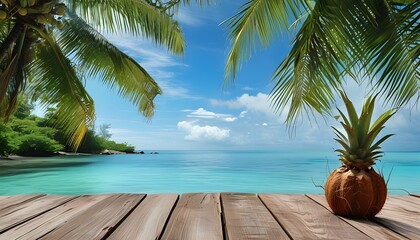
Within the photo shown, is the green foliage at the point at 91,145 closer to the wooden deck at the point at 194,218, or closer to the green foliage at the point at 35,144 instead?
the green foliage at the point at 35,144

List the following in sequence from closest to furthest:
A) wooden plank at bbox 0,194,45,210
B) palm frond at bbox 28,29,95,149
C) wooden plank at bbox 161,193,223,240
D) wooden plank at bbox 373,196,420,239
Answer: wooden plank at bbox 161,193,223,240
wooden plank at bbox 373,196,420,239
wooden plank at bbox 0,194,45,210
palm frond at bbox 28,29,95,149

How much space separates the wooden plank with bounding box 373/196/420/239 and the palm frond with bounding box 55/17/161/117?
3.81 m

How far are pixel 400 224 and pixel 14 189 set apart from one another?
33.6 feet

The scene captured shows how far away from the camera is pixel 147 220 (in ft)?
4.74

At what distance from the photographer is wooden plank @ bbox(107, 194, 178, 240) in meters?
1.25

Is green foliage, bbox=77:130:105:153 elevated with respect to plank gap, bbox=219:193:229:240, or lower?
elevated

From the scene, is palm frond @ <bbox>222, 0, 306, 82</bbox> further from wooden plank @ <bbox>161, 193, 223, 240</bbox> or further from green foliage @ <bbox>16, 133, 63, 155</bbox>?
green foliage @ <bbox>16, 133, 63, 155</bbox>

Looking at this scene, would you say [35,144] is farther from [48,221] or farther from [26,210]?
[48,221]

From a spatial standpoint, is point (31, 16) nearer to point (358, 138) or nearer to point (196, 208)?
point (196, 208)

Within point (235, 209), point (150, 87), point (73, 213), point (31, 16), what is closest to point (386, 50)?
point (235, 209)

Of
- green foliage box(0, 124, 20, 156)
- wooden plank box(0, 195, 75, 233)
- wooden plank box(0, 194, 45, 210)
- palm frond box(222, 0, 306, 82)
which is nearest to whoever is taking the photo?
wooden plank box(0, 195, 75, 233)

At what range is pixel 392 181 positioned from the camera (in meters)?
11.9

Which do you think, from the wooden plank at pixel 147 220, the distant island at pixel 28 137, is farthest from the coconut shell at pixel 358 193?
the distant island at pixel 28 137

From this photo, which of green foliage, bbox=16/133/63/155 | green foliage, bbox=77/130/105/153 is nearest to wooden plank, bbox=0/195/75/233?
green foliage, bbox=16/133/63/155
